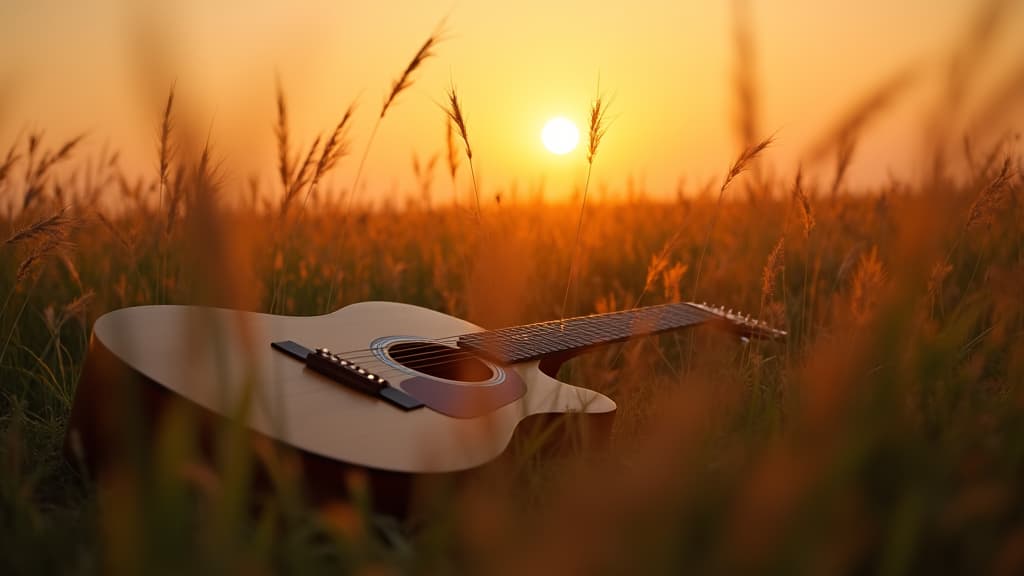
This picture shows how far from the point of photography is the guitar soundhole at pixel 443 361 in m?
1.83

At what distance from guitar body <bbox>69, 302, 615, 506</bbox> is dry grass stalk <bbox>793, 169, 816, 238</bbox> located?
706mm

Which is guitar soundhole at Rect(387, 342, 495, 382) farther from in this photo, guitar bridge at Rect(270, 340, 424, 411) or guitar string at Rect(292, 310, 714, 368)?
guitar bridge at Rect(270, 340, 424, 411)

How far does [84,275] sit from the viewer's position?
2854mm

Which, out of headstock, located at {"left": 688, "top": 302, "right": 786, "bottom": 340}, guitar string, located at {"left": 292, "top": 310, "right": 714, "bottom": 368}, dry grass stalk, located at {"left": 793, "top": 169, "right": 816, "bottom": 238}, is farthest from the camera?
headstock, located at {"left": 688, "top": 302, "right": 786, "bottom": 340}

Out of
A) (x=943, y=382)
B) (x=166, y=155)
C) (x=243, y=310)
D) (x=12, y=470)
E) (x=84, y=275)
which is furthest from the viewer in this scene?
(x=84, y=275)

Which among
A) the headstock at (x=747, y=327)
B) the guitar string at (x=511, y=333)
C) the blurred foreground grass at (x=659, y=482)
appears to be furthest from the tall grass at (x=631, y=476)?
the guitar string at (x=511, y=333)

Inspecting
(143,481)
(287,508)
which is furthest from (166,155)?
(143,481)

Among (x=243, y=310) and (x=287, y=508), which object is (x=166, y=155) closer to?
(x=287, y=508)

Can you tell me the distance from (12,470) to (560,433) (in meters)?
0.92

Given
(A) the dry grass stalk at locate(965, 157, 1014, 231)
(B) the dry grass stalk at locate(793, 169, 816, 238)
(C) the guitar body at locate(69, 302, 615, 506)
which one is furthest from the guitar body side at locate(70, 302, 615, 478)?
(A) the dry grass stalk at locate(965, 157, 1014, 231)

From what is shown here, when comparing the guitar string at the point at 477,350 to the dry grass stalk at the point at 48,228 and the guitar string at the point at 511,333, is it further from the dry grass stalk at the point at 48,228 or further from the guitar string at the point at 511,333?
the dry grass stalk at the point at 48,228

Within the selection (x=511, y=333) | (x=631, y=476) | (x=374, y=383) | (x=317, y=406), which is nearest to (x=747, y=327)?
(x=511, y=333)

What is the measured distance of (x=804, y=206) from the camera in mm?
1910

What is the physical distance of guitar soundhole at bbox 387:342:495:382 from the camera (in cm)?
183
